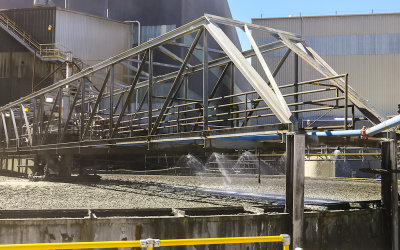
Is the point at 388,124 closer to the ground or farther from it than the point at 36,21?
closer to the ground

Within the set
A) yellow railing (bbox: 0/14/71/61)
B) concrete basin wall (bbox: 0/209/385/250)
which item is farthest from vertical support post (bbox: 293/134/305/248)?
yellow railing (bbox: 0/14/71/61)

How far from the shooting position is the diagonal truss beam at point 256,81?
848 centimetres

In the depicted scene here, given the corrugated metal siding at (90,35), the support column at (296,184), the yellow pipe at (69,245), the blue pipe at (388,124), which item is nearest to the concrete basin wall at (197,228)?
the support column at (296,184)

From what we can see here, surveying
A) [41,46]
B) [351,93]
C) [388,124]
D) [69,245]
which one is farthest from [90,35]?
[69,245]

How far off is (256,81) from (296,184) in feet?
8.37

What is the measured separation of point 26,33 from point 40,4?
3798mm

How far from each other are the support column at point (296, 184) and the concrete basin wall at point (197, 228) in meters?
0.24

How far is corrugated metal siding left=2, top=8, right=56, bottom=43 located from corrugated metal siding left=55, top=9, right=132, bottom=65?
69 centimetres

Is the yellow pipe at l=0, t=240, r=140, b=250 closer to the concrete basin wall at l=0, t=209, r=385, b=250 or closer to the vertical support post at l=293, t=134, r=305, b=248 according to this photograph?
the concrete basin wall at l=0, t=209, r=385, b=250

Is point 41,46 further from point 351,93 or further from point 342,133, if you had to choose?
point 342,133

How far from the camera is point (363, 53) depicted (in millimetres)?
38344

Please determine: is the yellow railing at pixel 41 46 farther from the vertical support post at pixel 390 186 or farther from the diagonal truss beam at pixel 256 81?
the vertical support post at pixel 390 186

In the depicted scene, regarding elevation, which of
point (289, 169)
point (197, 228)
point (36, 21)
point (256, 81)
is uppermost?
point (36, 21)

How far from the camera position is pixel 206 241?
446cm
